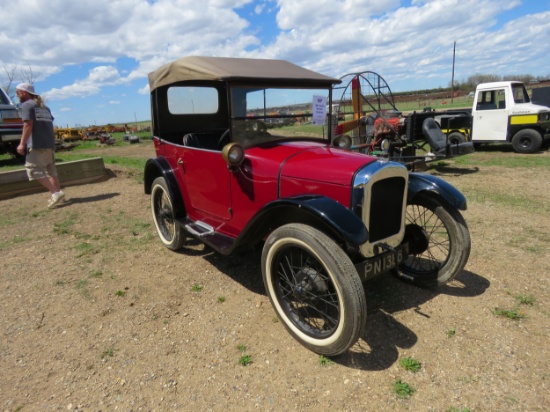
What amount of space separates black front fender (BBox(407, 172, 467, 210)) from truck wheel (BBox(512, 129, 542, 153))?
918 centimetres

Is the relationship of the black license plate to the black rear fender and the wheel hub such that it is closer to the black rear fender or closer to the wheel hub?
the wheel hub

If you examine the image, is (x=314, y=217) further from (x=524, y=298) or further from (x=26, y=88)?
(x=26, y=88)

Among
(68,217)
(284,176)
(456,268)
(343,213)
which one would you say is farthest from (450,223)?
(68,217)

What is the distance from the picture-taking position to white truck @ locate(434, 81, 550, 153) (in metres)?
9.80

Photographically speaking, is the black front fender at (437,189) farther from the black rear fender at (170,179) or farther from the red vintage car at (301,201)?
the black rear fender at (170,179)

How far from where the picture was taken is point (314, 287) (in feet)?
7.71

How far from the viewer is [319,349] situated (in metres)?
2.24

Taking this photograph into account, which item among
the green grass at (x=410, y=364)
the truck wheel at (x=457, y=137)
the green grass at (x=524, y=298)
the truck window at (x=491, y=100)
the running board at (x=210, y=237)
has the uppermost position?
the truck window at (x=491, y=100)

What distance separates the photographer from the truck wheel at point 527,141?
981 centimetres

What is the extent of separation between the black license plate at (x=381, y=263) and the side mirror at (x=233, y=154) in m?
1.31

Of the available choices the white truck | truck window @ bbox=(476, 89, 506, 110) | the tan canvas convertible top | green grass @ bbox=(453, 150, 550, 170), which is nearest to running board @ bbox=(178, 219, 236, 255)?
the tan canvas convertible top

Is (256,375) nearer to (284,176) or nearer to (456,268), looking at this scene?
(284,176)

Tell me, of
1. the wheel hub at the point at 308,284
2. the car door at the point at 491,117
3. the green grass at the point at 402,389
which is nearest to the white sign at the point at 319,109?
the wheel hub at the point at 308,284

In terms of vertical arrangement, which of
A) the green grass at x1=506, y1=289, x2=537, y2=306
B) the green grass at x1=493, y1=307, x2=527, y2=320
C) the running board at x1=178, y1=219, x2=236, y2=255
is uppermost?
the running board at x1=178, y1=219, x2=236, y2=255
